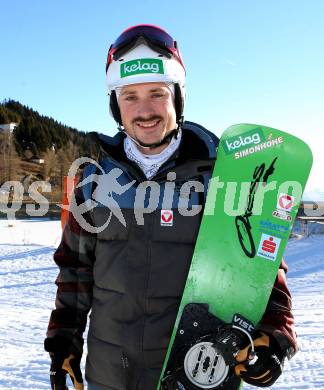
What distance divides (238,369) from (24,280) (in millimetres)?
7634

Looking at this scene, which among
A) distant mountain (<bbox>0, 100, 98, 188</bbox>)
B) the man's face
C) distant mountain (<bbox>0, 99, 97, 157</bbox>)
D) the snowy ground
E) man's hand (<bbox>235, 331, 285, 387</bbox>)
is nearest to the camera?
man's hand (<bbox>235, 331, 285, 387</bbox>)

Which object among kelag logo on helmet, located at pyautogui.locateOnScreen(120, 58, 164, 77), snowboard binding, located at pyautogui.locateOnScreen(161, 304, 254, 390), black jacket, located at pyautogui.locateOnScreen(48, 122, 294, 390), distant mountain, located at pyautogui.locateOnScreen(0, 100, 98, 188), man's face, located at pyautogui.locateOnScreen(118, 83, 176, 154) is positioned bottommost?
snowboard binding, located at pyautogui.locateOnScreen(161, 304, 254, 390)

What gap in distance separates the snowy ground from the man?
2262mm

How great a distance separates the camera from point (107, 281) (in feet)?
6.14

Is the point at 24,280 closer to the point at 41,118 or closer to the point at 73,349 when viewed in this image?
the point at 73,349

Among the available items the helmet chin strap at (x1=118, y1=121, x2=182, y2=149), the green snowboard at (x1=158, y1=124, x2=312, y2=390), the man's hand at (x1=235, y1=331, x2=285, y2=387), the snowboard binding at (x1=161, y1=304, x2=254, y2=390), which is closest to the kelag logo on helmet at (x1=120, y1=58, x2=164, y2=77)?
the helmet chin strap at (x1=118, y1=121, x2=182, y2=149)

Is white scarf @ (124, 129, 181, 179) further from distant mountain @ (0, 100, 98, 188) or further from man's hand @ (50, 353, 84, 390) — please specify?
distant mountain @ (0, 100, 98, 188)

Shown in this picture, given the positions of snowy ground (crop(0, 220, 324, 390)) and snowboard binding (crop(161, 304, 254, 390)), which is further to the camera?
snowy ground (crop(0, 220, 324, 390))

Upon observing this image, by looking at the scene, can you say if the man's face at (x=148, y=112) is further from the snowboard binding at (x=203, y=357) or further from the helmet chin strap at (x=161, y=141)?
the snowboard binding at (x=203, y=357)

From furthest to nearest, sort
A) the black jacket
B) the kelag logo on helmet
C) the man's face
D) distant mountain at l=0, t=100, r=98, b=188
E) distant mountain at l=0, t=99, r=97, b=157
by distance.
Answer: distant mountain at l=0, t=99, r=97, b=157, distant mountain at l=0, t=100, r=98, b=188, the kelag logo on helmet, the man's face, the black jacket

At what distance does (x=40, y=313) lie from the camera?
632cm

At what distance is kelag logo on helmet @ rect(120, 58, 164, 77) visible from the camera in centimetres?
205

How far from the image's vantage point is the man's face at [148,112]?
1.93 meters

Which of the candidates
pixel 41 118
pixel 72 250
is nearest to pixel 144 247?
pixel 72 250
